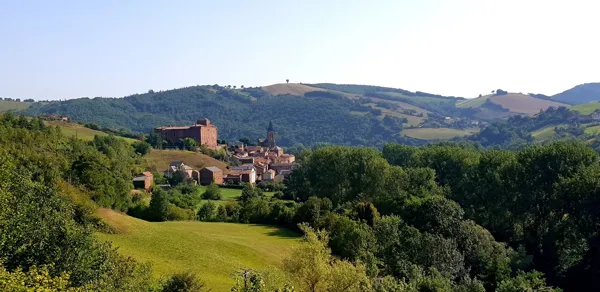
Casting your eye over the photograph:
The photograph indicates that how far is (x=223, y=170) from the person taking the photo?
12700 cm

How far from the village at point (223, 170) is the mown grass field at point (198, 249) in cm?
4929

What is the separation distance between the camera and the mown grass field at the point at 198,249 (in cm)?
3303

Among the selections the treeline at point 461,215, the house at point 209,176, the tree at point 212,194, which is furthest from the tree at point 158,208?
the house at point 209,176

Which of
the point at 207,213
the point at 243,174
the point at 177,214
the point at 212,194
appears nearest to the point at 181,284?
the point at 177,214

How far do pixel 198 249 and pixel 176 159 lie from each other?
94.8 m

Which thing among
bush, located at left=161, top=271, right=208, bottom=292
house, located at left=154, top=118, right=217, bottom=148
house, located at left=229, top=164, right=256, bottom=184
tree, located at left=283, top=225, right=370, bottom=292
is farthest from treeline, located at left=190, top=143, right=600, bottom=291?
house, located at left=154, top=118, right=217, bottom=148

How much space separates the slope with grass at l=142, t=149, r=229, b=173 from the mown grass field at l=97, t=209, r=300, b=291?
7819 centimetres

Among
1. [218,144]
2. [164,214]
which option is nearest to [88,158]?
[164,214]

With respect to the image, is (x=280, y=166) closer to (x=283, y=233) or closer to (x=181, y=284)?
(x=283, y=233)

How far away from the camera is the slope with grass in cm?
12369

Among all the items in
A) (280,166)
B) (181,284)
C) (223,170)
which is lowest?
(280,166)

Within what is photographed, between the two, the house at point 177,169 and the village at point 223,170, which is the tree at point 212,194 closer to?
the village at point 223,170

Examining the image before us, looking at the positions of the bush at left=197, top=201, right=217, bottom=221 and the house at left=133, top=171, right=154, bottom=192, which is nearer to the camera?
the bush at left=197, top=201, right=217, bottom=221

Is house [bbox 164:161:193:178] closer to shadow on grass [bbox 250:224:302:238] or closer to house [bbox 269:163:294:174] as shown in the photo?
house [bbox 269:163:294:174]
